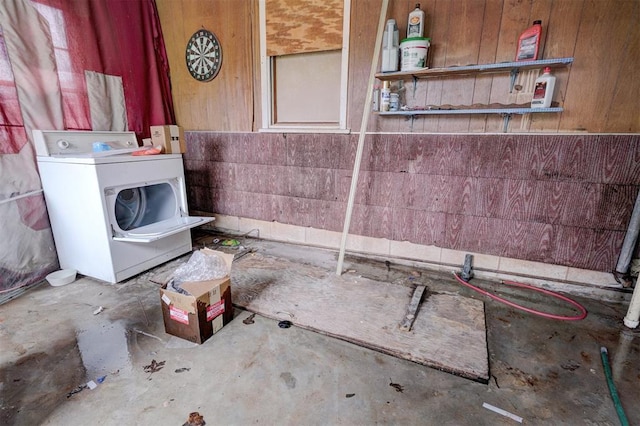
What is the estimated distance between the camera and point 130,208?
2.58 m

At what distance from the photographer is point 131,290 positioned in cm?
215

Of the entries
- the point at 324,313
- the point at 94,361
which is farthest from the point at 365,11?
the point at 94,361

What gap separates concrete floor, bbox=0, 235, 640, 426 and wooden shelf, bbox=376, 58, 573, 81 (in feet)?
5.19

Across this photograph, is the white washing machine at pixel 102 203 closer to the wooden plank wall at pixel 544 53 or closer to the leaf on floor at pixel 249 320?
the leaf on floor at pixel 249 320

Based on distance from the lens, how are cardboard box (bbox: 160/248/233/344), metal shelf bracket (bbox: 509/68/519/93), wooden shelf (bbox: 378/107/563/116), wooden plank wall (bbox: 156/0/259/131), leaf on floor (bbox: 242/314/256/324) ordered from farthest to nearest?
1. wooden plank wall (bbox: 156/0/259/131)
2. metal shelf bracket (bbox: 509/68/519/93)
3. wooden shelf (bbox: 378/107/563/116)
4. leaf on floor (bbox: 242/314/256/324)
5. cardboard box (bbox: 160/248/233/344)

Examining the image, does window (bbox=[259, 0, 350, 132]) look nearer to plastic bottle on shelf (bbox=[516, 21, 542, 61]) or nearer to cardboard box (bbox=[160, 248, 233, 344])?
plastic bottle on shelf (bbox=[516, 21, 542, 61])

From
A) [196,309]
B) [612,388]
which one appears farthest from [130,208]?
[612,388]

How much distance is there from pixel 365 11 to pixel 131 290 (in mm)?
2723

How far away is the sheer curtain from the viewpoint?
6.83 ft

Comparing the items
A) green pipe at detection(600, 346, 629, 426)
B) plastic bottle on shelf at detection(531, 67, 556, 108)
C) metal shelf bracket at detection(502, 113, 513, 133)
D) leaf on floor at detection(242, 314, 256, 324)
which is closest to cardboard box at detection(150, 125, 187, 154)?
leaf on floor at detection(242, 314, 256, 324)

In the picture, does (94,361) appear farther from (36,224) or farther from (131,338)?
(36,224)

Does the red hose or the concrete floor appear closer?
the concrete floor

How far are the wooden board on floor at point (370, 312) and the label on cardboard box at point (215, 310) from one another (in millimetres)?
259

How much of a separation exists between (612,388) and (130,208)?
129 inches
